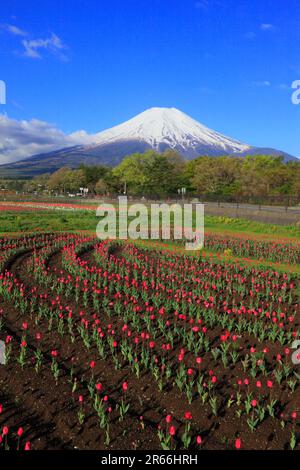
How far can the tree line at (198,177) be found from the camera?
2837 inches

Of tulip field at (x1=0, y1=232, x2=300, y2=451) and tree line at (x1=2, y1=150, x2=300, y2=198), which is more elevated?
tree line at (x1=2, y1=150, x2=300, y2=198)

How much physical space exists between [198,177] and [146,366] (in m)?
79.2

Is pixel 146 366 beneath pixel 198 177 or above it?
beneath

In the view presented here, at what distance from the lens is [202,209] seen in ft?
141

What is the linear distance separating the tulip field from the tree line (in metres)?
46.3

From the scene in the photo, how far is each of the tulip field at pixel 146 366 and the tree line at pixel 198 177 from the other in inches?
1822

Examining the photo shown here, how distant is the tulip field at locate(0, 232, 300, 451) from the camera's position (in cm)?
478

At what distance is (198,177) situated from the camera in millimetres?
83312

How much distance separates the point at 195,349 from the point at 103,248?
10.3 m

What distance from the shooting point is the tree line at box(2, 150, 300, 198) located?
7206cm

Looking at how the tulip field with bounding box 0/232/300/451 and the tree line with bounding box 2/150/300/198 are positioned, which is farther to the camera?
the tree line with bounding box 2/150/300/198

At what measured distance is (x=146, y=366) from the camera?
6211 millimetres

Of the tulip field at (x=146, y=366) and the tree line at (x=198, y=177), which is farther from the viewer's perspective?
A: the tree line at (x=198, y=177)

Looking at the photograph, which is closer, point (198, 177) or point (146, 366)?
point (146, 366)
